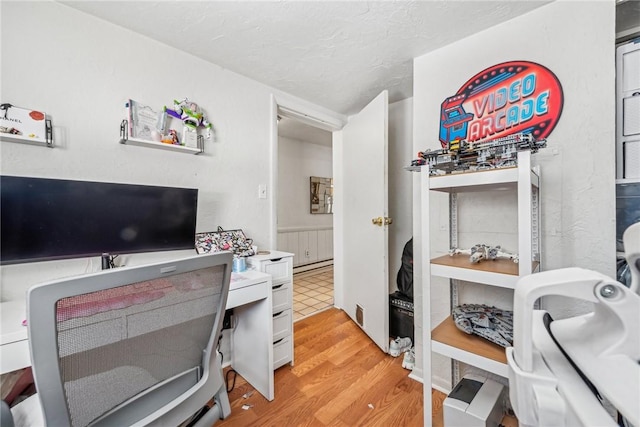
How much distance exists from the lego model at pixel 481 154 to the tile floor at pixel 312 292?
81.3 inches

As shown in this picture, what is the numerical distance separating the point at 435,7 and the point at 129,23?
1.64m

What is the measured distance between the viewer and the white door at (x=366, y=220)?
2.02m

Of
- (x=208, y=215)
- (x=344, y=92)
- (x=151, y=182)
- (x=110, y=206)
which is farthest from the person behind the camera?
(x=344, y=92)

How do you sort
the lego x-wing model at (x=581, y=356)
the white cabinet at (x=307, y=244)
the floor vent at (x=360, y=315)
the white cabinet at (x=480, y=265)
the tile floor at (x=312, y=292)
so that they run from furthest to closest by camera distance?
the white cabinet at (x=307, y=244) < the tile floor at (x=312, y=292) < the floor vent at (x=360, y=315) < the white cabinet at (x=480, y=265) < the lego x-wing model at (x=581, y=356)

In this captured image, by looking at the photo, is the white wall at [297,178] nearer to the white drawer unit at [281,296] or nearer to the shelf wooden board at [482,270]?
the white drawer unit at [281,296]

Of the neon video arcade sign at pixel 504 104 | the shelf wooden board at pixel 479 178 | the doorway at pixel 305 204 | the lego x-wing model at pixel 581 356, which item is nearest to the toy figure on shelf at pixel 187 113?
the shelf wooden board at pixel 479 178

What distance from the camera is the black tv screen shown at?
1.03 meters

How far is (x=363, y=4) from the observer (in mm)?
1271

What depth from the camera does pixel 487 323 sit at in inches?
47.4

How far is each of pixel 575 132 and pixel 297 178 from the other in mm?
3583

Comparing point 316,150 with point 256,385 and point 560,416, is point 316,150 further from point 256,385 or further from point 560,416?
point 560,416

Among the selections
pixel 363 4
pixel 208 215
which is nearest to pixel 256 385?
pixel 208 215

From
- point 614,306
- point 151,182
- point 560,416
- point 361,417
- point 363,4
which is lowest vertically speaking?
point 361,417

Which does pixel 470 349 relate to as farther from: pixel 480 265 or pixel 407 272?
pixel 407 272
